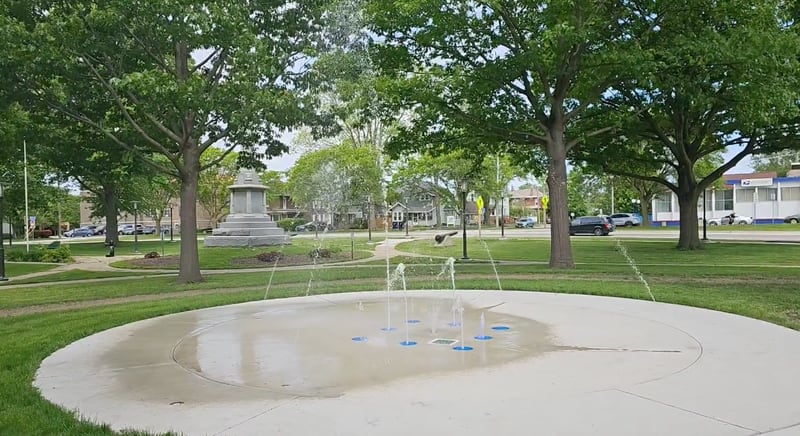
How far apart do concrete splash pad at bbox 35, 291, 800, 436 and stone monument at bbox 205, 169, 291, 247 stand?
2309 cm

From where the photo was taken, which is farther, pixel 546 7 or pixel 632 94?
pixel 632 94

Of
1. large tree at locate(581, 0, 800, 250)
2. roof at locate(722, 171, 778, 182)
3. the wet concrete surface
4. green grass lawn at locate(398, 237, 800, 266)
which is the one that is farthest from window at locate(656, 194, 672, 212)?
the wet concrete surface

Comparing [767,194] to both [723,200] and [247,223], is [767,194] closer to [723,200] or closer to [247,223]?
[723,200]

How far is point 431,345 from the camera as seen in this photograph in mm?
7012

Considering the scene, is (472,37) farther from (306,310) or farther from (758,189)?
(758,189)

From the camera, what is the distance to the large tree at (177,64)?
45.8ft

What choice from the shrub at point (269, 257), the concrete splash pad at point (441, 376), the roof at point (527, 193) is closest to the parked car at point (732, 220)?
the shrub at point (269, 257)

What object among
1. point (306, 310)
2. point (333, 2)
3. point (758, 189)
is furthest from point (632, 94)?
point (758, 189)

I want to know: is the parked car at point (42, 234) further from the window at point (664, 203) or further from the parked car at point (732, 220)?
the parked car at point (732, 220)

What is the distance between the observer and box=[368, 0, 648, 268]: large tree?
15.9 m

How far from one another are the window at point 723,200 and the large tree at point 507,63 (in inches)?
2137

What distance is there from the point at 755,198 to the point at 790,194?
3.22 metres

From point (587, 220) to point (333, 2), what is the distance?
3209 cm

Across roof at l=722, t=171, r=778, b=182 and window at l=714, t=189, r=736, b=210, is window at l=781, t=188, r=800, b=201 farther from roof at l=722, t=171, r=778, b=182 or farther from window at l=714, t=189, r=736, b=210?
window at l=714, t=189, r=736, b=210
